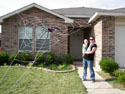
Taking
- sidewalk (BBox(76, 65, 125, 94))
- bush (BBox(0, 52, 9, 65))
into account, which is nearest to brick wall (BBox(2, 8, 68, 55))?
bush (BBox(0, 52, 9, 65))

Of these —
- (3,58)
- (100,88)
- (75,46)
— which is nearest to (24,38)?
(3,58)

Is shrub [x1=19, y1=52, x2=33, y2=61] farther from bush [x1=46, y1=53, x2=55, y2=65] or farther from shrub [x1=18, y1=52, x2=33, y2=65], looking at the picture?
bush [x1=46, y1=53, x2=55, y2=65]

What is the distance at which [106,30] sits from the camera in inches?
253

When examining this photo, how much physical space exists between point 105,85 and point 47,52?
4784 mm

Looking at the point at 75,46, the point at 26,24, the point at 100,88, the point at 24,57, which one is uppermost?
the point at 26,24

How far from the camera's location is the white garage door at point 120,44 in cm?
666

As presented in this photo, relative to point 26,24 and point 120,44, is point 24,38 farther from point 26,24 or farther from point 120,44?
point 120,44

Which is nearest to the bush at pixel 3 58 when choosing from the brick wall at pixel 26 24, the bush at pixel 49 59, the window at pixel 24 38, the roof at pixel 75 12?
the brick wall at pixel 26 24

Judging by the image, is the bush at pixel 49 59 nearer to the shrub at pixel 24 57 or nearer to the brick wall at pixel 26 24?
the brick wall at pixel 26 24

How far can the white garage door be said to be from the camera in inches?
262

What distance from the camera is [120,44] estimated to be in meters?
6.69

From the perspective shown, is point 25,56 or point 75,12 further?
point 75,12

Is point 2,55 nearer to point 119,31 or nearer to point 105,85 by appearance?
point 105,85

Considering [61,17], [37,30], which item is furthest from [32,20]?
[61,17]
